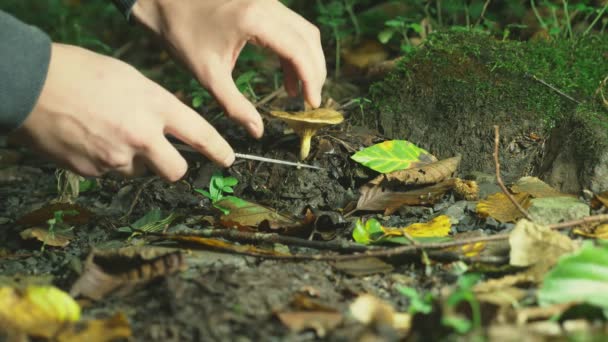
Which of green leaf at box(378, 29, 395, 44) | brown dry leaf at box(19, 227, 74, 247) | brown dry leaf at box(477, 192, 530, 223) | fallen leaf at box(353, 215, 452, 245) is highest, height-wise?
green leaf at box(378, 29, 395, 44)

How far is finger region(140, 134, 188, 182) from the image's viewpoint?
1915 millimetres

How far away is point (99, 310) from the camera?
174cm

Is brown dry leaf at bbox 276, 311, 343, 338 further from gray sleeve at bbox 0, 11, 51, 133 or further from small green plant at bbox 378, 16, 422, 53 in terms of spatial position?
small green plant at bbox 378, 16, 422, 53

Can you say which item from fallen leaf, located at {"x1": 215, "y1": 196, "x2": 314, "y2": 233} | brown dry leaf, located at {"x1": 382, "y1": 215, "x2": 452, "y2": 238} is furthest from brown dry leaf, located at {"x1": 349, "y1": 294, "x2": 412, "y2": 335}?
fallen leaf, located at {"x1": 215, "y1": 196, "x2": 314, "y2": 233}

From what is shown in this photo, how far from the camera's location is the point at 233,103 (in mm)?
2301

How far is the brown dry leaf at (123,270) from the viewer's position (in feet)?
5.97

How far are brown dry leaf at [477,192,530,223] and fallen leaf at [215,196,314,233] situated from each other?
2.06 feet

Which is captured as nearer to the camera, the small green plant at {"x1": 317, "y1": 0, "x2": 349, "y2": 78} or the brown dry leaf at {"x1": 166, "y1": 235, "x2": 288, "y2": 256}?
Result: the brown dry leaf at {"x1": 166, "y1": 235, "x2": 288, "y2": 256}

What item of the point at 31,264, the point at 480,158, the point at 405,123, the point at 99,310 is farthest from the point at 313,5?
the point at 99,310

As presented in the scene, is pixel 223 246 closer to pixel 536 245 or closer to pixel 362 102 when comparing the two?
pixel 536 245

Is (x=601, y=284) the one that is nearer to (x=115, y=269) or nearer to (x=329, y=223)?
(x=329, y=223)

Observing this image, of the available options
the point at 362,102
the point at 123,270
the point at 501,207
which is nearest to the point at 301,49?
the point at 362,102

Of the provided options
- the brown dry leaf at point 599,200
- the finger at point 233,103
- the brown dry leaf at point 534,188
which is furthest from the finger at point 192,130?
the brown dry leaf at point 599,200

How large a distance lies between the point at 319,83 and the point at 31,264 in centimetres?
124
